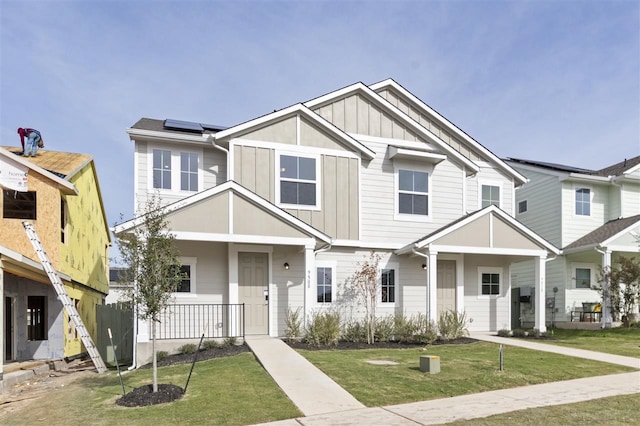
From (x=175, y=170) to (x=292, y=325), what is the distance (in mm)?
5472

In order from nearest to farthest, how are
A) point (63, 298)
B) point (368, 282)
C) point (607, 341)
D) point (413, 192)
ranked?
point (63, 298)
point (368, 282)
point (607, 341)
point (413, 192)

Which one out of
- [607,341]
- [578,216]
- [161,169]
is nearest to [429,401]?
[161,169]

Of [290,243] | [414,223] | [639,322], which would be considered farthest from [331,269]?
[639,322]

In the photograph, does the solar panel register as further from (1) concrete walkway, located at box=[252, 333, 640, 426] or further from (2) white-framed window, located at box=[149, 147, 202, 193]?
(1) concrete walkway, located at box=[252, 333, 640, 426]

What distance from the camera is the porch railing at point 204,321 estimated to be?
1235cm

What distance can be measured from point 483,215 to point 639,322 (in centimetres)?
894

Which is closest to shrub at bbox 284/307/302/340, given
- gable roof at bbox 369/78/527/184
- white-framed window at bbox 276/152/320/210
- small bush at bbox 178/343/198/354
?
small bush at bbox 178/343/198/354

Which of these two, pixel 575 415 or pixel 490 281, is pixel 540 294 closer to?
pixel 490 281

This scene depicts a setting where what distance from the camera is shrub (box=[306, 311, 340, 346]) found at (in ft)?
39.1

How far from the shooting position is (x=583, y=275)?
2009cm

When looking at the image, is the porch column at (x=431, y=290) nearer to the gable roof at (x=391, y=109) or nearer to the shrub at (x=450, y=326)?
the shrub at (x=450, y=326)

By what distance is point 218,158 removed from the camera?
13711 mm

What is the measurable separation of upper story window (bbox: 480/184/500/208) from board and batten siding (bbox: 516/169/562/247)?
16.3ft

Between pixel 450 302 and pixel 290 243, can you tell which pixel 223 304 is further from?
pixel 450 302
